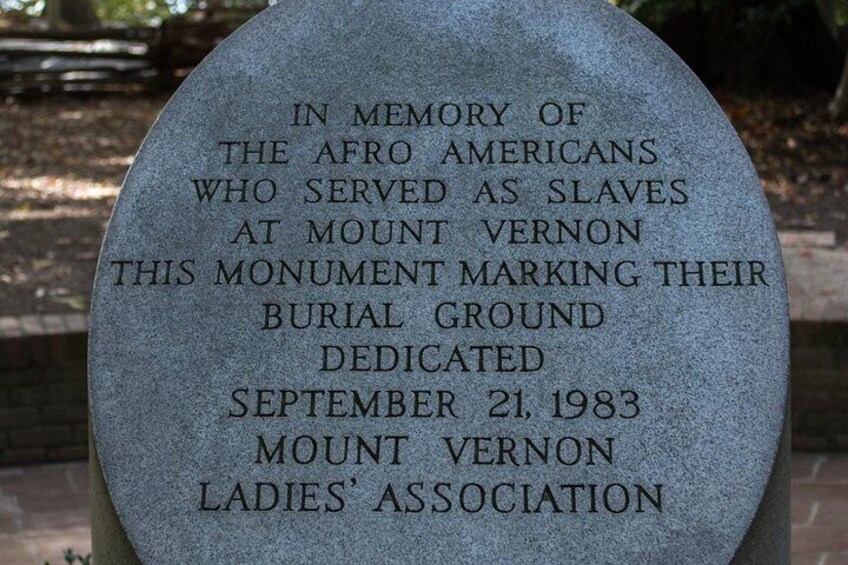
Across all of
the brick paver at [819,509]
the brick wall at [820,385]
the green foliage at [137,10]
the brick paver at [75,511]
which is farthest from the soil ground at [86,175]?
the green foliage at [137,10]

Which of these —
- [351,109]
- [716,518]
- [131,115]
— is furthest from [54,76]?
[716,518]

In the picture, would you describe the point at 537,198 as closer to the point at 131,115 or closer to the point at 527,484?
the point at 527,484

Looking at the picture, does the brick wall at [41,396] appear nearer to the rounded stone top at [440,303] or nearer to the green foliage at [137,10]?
the rounded stone top at [440,303]

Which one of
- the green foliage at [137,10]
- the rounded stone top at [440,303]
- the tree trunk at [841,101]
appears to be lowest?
the green foliage at [137,10]

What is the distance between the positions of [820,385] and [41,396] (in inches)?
146

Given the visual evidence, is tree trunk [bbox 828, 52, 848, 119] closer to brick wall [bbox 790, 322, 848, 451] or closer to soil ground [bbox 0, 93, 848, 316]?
soil ground [bbox 0, 93, 848, 316]

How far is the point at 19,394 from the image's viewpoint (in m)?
6.30

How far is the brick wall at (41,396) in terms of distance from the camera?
629cm

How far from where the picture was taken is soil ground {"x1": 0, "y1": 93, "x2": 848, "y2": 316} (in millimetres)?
8703

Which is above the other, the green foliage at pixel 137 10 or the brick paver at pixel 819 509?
the brick paver at pixel 819 509

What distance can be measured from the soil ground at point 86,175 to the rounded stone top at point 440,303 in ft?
12.2

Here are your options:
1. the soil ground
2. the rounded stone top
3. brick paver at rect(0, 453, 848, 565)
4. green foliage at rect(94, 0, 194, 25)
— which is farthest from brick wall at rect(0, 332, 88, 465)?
green foliage at rect(94, 0, 194, 25)

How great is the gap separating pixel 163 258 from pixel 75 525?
6.83ft

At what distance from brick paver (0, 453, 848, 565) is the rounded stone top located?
162 centimetres
